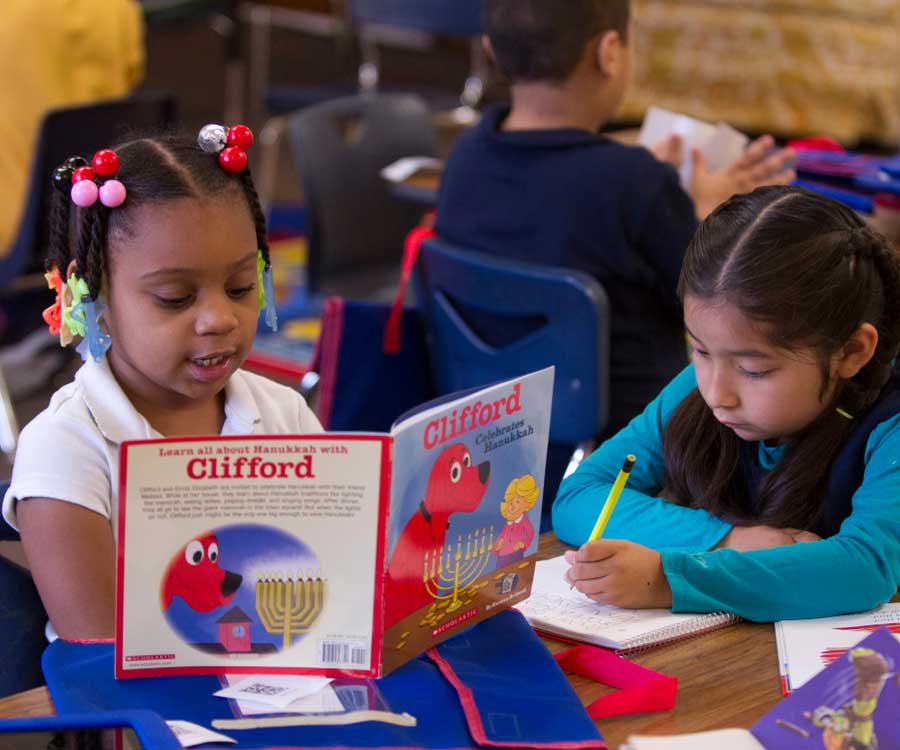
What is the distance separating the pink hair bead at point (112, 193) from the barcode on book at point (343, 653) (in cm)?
58

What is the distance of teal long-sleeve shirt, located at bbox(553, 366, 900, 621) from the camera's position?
4.38 ft

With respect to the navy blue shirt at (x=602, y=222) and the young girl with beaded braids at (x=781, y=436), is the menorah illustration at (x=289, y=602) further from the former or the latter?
the navy blue shirt at (x=602, y=222)

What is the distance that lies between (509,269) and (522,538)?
106 centimetres

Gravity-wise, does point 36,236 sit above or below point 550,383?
below

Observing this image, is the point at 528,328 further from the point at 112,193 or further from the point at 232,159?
the point at 112,193

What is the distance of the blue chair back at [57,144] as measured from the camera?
3143 millimetres

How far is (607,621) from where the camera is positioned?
1.30 meters

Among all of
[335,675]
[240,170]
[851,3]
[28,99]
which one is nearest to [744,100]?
[851,3]

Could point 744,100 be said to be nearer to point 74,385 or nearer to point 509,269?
point 509,269

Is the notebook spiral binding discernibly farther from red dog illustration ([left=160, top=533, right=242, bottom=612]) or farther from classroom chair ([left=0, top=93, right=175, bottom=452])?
classroom chair ([left=0, top=93, right=175, bottom=452])

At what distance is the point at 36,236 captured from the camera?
129 inches

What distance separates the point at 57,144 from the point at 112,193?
5.98ft

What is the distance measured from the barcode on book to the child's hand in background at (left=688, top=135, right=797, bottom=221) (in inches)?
63.7

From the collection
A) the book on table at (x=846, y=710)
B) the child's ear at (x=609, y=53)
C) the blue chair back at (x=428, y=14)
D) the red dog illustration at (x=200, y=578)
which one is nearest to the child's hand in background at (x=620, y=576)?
the book on table at (x=846, y=710)
